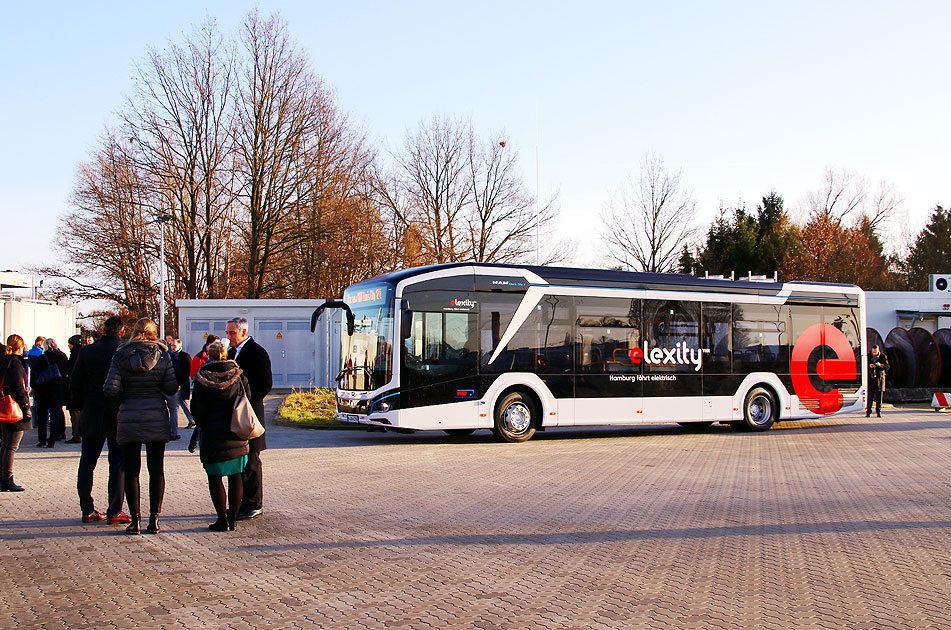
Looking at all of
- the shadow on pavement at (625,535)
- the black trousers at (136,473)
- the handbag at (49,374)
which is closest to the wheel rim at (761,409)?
the shadow on pavement at (625,535)

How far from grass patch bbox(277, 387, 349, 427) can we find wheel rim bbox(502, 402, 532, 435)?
4.89 m

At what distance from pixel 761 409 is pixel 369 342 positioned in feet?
29.5

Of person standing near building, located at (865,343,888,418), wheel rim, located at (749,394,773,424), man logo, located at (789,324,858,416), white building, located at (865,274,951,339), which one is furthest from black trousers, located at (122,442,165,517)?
white building, located at (865,274,951,339)

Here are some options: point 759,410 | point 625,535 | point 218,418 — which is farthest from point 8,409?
point 759,410

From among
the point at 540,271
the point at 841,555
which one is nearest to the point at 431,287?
the point at 540,271

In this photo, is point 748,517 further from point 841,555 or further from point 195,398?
point 195,398

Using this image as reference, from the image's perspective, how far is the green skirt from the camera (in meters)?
7.57

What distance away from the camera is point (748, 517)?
870cm

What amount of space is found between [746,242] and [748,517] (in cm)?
4391

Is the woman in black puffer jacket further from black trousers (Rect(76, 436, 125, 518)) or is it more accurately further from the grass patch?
the grass patch

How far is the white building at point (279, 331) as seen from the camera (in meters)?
29.5

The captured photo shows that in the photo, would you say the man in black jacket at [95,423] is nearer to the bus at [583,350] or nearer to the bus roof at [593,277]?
the bus at [583,350]

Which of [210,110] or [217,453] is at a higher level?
[210,110]

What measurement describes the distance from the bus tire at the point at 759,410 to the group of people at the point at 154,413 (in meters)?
12.8
